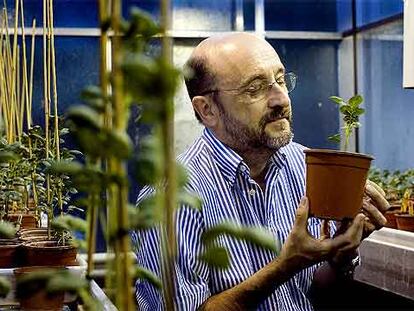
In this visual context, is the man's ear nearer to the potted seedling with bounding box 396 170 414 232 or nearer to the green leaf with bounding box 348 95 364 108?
the green leaf with bounding box 348 95 364 108

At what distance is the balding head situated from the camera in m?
2.08

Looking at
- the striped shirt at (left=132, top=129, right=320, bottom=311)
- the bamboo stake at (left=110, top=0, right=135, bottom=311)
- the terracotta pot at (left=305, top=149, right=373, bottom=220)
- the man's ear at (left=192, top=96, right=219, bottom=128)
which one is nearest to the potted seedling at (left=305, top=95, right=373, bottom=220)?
the terracotta pot at (left=305, top=149, right=373, bottom=220)

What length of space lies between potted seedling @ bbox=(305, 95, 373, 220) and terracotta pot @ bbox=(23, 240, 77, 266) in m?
0.95

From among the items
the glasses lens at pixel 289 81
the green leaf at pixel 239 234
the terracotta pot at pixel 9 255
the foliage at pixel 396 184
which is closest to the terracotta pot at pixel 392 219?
the foliage at pixel 396 184

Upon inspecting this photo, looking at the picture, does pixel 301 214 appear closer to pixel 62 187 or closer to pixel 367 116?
pixel 62 187

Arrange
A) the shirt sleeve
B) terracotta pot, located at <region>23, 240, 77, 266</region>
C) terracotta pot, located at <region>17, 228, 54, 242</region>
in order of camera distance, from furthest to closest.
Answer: terracotta pot, located at <region>17, 228, 54, 242</region>
terracotta pot, located at <region>23, 240, 77, 266</region>
the shirt sleeve

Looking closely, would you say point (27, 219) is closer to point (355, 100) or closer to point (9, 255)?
point (9, 255)

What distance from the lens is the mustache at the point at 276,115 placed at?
202cm

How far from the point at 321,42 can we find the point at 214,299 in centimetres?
431

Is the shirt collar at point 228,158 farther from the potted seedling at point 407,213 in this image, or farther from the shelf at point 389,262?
the potted seedling at point 407,213

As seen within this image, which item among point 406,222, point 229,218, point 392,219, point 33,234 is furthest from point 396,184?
point 229,218

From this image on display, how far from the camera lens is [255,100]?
6.75ft

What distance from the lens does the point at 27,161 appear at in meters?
2.98

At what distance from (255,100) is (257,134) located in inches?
3.6
